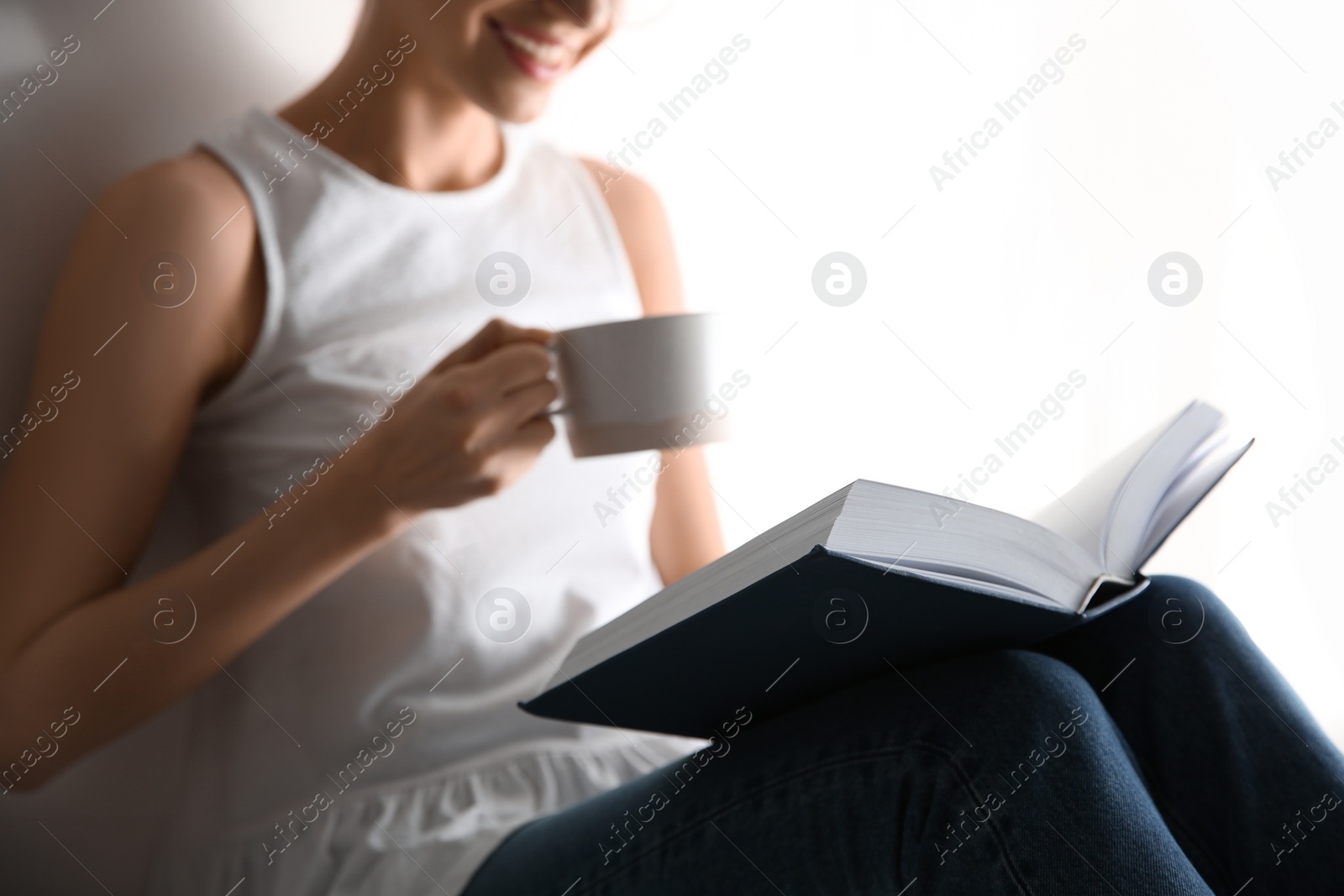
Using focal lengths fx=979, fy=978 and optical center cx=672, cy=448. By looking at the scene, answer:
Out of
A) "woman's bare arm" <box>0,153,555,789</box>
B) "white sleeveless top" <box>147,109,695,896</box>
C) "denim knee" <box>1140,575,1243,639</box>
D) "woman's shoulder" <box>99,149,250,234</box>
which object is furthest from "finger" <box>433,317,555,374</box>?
"denim knee" <box>1140,575,1243,639</box>

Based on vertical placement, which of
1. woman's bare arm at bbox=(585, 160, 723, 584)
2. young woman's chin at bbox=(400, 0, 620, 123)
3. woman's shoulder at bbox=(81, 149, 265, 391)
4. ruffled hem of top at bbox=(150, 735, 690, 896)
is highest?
young woman's chin at bbox=(400, 0, 620, 123)

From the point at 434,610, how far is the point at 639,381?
0.94 ft

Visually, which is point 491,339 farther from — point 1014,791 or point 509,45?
point 1014,791

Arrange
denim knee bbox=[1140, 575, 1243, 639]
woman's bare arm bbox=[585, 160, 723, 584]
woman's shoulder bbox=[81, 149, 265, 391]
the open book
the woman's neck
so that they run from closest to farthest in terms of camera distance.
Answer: the open book, denim knee bbox=[1140, 575, 1243, 639], woman's shoulder bbox=[81, 149, 265, 391], the woman's neck, woman's bare arm bbox=[585, 160, 723, 584]

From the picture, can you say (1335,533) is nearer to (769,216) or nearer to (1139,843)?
(769,216)

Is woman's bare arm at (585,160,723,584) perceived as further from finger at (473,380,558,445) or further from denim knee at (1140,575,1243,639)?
denim knee at (1140,575,1243,639)

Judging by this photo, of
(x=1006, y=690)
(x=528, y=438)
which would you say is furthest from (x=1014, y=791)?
(x=528, y=438)

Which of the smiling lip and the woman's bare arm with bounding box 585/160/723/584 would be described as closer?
the smiling lip

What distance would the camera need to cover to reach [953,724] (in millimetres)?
464

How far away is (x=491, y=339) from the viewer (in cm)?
66

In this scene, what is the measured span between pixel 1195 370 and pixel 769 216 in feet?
2.16

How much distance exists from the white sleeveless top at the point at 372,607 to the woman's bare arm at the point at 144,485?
42 mm

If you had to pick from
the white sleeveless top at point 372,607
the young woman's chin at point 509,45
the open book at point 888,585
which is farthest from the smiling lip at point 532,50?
the open book at point 888,585

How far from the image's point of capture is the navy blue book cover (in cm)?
40
